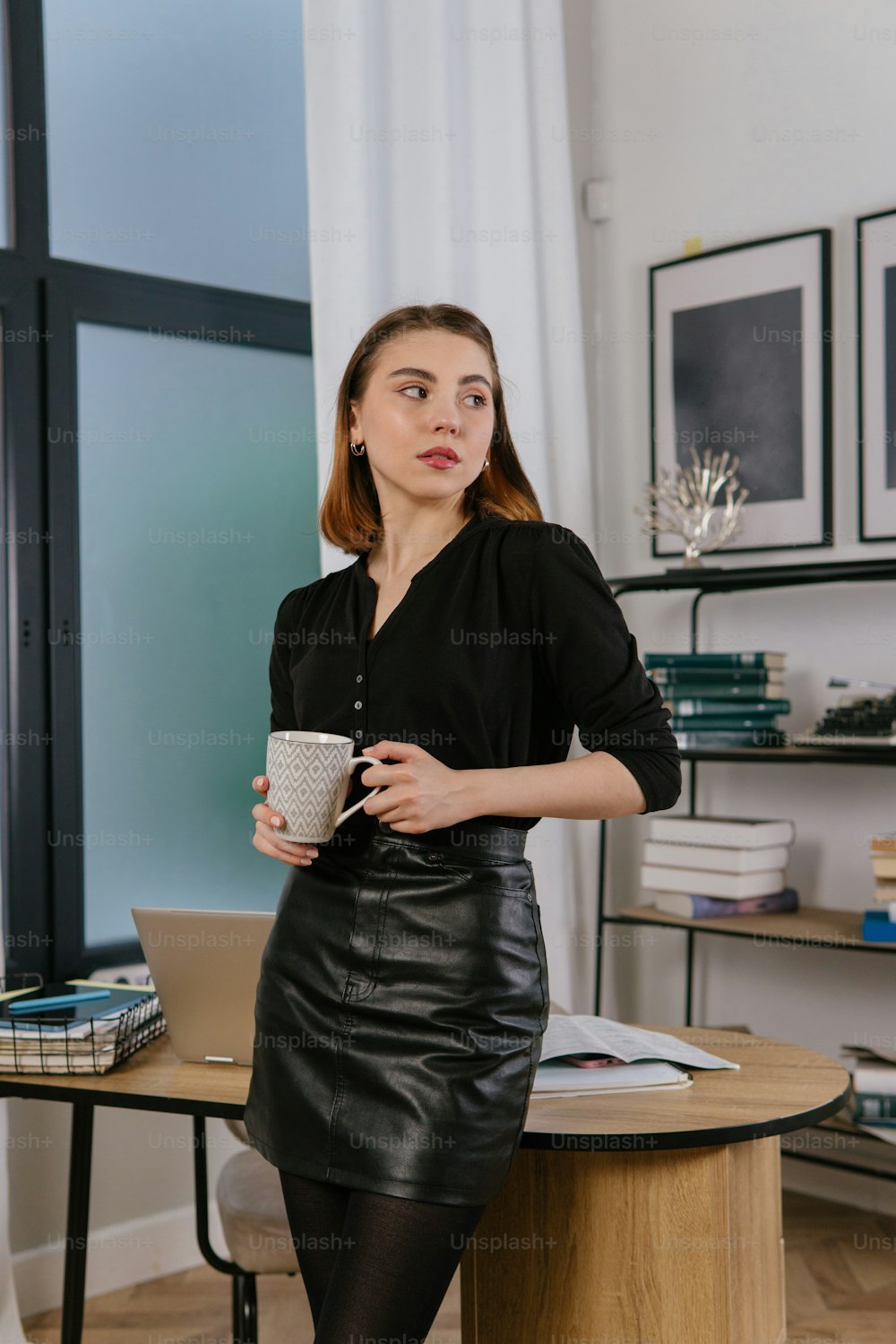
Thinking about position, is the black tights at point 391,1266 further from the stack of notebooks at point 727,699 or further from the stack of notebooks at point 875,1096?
the stack of notebooks at point 727,699

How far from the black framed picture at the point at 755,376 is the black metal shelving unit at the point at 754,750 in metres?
0.18

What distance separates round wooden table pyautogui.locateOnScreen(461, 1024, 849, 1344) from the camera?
1376 millimetres

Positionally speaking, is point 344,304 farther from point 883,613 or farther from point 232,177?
point 883,613

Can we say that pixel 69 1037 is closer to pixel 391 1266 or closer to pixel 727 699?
pixel 391 1266

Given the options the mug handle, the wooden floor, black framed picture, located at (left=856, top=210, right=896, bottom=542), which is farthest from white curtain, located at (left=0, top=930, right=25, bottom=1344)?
black framed picture, located at (left=856, top=210, right=896, bottom=542)

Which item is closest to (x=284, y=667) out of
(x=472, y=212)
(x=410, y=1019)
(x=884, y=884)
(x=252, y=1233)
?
(x=410, y=1019)

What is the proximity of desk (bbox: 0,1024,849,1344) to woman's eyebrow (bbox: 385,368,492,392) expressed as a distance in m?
0.81

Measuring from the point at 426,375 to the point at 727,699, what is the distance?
1808 mm

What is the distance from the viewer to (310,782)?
1.26 meters

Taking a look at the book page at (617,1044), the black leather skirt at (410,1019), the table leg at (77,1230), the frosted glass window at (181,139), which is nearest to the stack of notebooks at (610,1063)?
the book page at (617,1044)

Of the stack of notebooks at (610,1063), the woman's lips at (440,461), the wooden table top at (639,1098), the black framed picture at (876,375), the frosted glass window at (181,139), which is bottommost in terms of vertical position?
the wooden table top at (639,1098)

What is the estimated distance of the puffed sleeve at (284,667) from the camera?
155cm

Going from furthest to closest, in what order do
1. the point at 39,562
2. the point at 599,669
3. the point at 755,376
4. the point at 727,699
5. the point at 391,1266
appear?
the point at 755,376
the point at 727,699
the point at 39,562
the point at 599,669
the point at 391,1266

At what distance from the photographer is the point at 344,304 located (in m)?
2.90
